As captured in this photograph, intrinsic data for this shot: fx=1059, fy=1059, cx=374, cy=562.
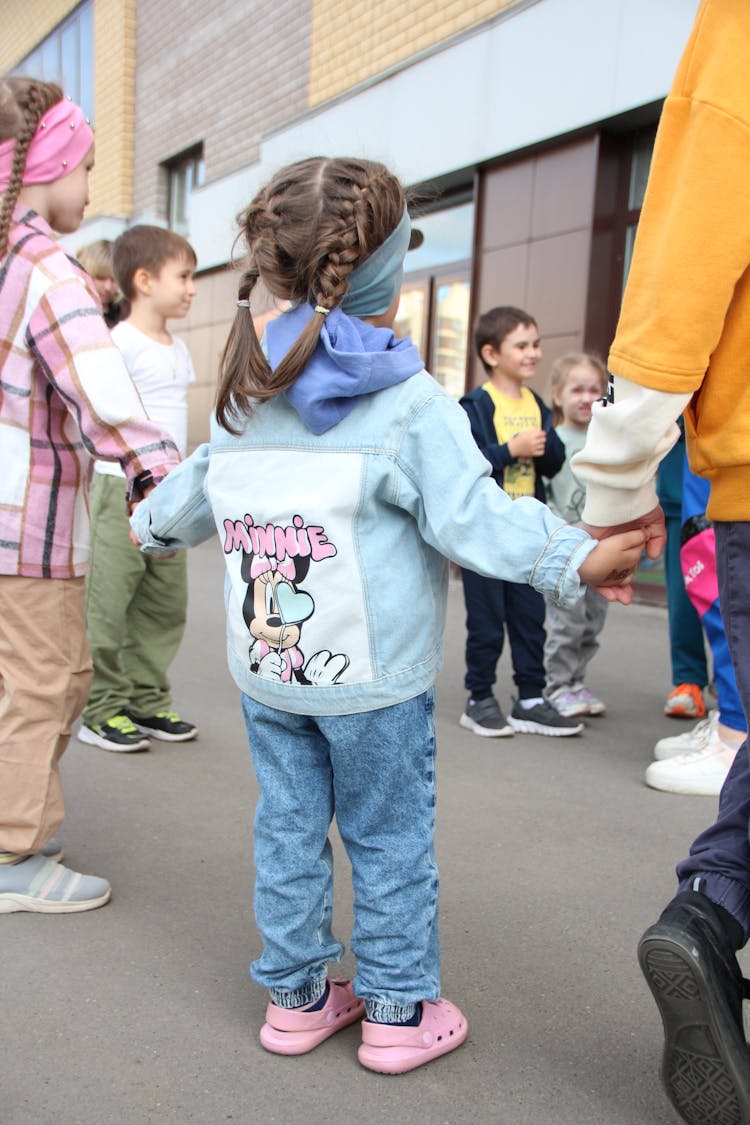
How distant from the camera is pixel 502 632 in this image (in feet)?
14.8

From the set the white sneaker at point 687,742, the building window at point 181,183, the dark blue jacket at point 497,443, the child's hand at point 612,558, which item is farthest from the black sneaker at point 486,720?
the building window at point 181,183

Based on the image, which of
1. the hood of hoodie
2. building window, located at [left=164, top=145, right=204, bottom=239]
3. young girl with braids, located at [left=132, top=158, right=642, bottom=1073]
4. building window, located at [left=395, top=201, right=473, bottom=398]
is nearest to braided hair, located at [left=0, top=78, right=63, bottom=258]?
young girl with braids, located at [left=132, top=158, right=642, bottom=1073]

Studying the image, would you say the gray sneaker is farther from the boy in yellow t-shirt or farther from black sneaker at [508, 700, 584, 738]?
black sneaker at [508, 700, 584, 738]

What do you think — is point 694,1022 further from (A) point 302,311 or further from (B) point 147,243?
(B) point 147,243

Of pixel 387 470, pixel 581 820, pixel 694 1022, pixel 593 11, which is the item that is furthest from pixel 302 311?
pixel 593 11

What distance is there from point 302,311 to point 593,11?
6.86 meters

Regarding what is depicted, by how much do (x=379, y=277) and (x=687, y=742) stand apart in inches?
104

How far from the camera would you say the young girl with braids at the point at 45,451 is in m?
2.54

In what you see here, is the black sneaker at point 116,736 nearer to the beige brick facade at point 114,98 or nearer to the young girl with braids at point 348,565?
the young girl with braids at point 348,565

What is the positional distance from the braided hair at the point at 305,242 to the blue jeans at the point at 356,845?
0.64 metres

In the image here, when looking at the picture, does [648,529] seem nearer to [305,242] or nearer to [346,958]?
[305,242]

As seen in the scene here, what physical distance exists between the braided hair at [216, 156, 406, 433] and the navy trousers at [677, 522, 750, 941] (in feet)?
2.61

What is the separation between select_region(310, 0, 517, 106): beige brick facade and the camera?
903 cm

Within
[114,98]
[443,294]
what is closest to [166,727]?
[443,294]
